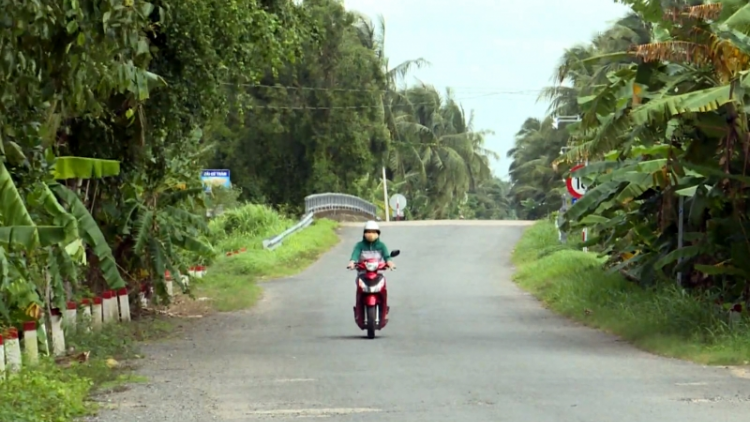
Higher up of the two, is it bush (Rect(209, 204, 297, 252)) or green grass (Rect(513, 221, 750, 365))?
bush (Rect(209, 204, 297, 252))

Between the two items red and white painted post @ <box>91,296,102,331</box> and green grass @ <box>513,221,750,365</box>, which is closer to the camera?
green grass @ <box>513,221,750,365</box>

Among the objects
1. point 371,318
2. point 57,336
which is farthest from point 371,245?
point 57,336

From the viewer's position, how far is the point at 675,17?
15.0 metres

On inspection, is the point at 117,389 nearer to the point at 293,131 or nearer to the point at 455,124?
the point at 293,131

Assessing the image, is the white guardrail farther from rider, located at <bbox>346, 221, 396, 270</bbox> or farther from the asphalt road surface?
rider, located at <bbox>346, 221, 396, 270</bbox>

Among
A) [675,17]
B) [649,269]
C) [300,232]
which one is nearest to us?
[675,17]

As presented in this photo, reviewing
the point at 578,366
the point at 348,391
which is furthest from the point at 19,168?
the point at 578,366

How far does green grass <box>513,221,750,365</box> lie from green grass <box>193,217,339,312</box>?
5943 millimetres

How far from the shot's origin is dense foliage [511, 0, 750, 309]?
1442 centimetres

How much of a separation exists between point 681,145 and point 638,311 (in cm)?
263

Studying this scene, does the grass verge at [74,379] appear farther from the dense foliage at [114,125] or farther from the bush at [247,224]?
the bush at [247,224]

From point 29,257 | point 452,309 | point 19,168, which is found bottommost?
point 452,309

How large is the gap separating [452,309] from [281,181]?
104ft

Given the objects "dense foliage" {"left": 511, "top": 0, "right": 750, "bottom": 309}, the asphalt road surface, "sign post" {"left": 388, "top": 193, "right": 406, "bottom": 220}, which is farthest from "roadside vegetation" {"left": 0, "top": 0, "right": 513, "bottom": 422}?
"sign post" {"left": 388, "top": 193, "right": 406, "bottom": 220}
